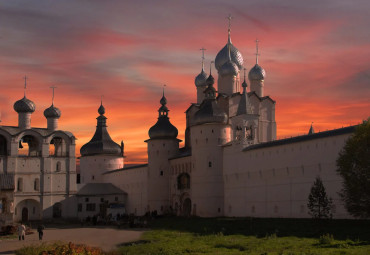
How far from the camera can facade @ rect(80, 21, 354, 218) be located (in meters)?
39.1

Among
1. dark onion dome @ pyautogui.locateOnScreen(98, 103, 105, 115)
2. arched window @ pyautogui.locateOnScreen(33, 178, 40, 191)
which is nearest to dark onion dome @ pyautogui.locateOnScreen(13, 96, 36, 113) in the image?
arched window @ pyautogui.locateOnScreen(33, 178, 40, 191)

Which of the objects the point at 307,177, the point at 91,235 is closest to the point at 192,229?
the point at 91,235

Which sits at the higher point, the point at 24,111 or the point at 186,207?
the point at 24,111

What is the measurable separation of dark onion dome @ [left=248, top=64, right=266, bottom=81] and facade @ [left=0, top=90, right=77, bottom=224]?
62.8 feet

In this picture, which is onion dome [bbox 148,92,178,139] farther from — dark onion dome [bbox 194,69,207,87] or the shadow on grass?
the shadow on grass

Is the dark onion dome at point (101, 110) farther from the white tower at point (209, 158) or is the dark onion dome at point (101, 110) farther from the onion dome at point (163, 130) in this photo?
the white tower at point (209, 158)

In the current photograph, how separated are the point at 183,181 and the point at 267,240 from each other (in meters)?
29.0

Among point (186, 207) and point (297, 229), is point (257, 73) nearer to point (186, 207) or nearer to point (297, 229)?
point (186, 207)

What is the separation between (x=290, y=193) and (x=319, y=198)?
9.60 m

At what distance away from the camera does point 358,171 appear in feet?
102


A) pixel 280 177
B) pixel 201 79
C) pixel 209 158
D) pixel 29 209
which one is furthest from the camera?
pixel 201 79

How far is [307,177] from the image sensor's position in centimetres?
3878

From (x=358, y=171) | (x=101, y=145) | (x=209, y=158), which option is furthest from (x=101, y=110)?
(x=358, y=171)

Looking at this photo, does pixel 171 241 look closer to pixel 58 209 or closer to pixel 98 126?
pixel 58 209
